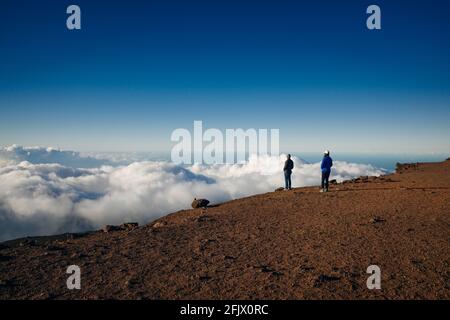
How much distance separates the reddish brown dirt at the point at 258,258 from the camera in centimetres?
714

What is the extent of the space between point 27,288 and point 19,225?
717ft

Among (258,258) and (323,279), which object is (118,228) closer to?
(258,258)

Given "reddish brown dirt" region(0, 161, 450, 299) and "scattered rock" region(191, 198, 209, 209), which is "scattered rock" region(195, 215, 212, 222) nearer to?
"reddish brown dirt" region(0, 161, 450, 299)

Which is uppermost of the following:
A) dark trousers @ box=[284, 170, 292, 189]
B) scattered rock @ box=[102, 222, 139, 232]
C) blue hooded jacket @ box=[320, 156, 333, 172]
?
blue hooded jacket @ box=[320, 156, 333, 172]

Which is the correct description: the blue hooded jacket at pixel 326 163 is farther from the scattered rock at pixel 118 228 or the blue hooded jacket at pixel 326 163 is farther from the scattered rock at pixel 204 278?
the scattered rock at pixel 204 278

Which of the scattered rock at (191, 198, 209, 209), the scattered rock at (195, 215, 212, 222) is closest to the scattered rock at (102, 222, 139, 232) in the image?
the scattered rock at (195, 215, 212, 222)

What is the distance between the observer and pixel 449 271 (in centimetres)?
779

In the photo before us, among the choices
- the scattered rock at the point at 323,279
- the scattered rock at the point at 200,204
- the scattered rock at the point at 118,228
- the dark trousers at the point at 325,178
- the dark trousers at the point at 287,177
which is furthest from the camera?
the dark trousers at the point at 287,177

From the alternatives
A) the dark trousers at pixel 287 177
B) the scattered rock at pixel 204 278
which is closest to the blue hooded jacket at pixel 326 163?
the dark trousers at pixel 287 177

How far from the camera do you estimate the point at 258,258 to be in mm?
9203

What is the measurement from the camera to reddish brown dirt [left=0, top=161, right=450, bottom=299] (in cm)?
714

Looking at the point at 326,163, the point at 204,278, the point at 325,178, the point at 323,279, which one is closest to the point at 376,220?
the point at 323,279
